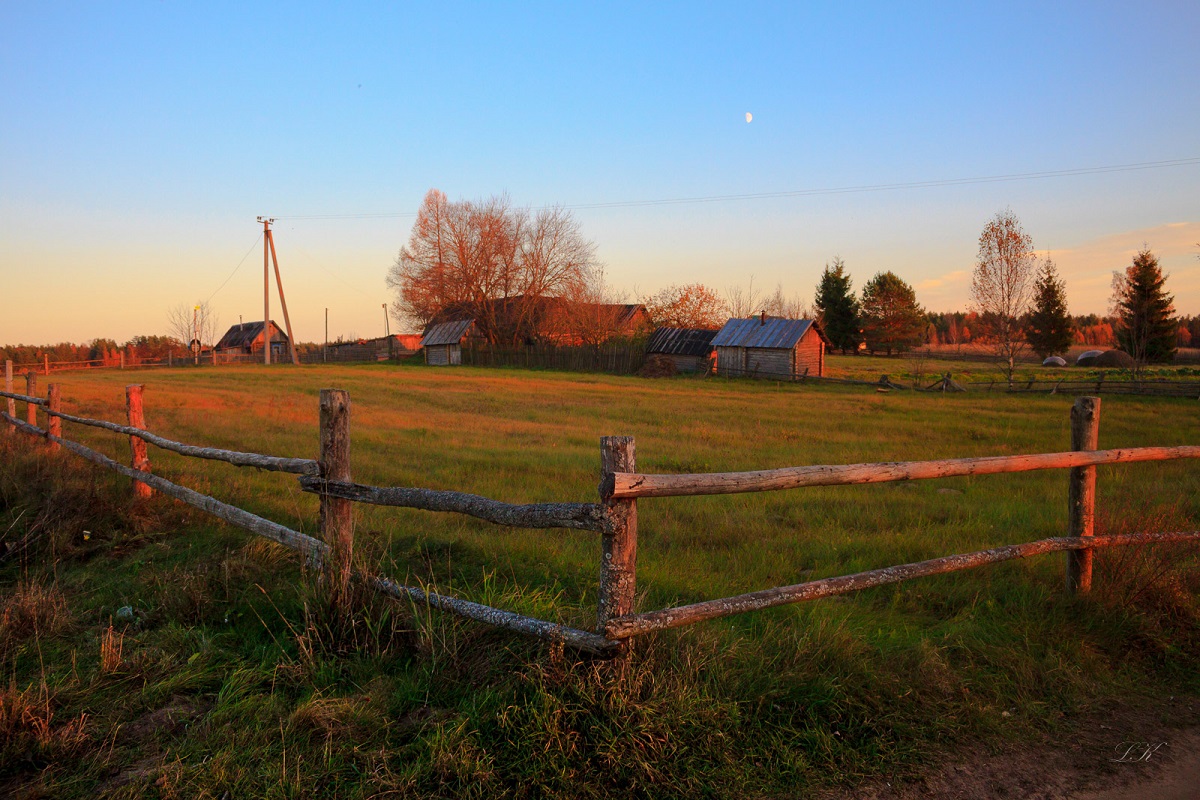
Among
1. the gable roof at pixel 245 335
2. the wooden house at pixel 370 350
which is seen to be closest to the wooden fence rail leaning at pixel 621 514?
the wooden house at pixel 370 350

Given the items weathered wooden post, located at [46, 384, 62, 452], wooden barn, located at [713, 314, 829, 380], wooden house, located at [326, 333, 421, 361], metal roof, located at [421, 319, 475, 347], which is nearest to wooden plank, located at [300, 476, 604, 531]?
weathered wooden post, located at [46, 384, 62, 452]

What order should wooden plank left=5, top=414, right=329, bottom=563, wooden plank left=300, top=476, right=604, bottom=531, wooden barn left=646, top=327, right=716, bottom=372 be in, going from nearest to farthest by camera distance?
wooden plank left=300, top=476, right=604, bottom=531 → wooden plank left=5, top=414, right=329, bottom=563 → wooden barn left=646, top=327, right=716, bottom=372

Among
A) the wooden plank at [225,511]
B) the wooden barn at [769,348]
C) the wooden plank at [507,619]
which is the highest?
the wooden barn at [769,348]

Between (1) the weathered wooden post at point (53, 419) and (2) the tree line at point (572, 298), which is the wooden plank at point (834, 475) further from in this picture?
(2) the tree line at point (572, 298)

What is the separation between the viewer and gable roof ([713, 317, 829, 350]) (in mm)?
41594

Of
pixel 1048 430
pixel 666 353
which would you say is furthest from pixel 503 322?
pixel 1048 430

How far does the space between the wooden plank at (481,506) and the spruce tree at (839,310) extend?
2654 inches

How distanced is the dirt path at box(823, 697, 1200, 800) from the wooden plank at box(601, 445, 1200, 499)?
145cm

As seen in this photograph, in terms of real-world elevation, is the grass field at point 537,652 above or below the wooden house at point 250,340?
below

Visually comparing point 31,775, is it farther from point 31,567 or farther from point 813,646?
point 31,567

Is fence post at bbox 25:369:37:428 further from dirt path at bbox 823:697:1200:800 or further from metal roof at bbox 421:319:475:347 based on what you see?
metal roof at bbox 421:319:475:347

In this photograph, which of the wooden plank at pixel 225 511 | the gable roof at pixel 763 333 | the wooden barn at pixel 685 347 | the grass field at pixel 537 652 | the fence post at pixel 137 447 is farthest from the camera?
the wooden barn at pixel 685 347

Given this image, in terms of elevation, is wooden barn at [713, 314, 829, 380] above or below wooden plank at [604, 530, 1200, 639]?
above

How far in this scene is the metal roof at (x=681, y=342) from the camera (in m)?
45.8
